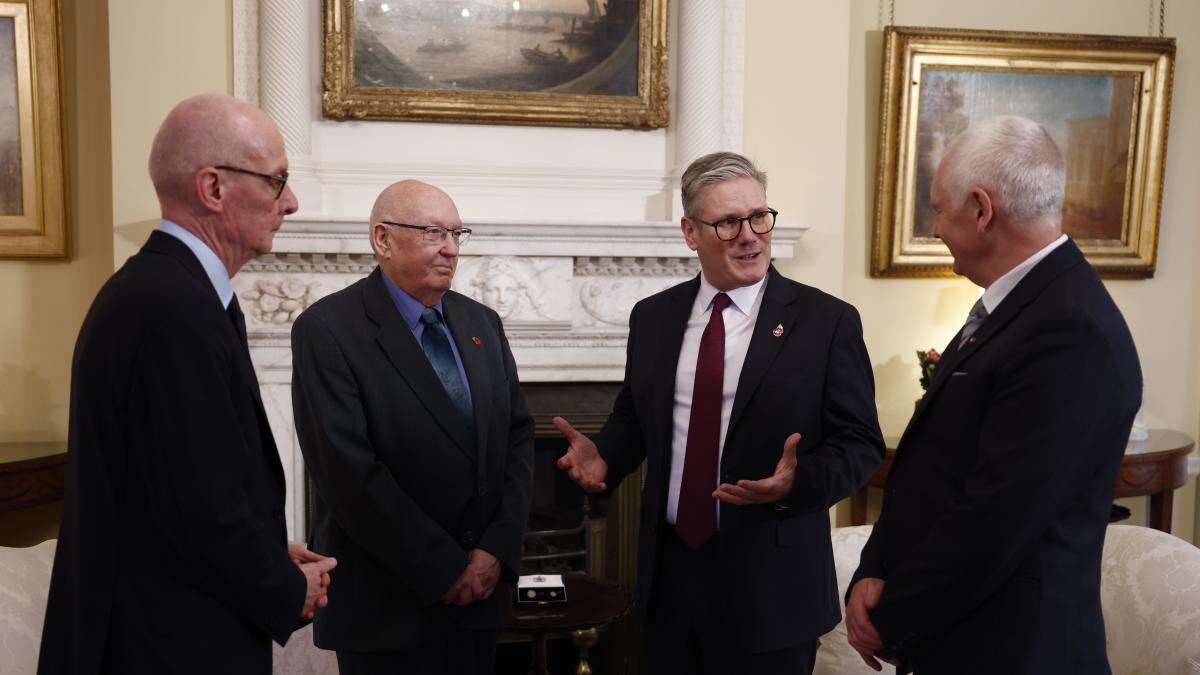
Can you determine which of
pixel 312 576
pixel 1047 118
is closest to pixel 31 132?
pixel 312 576

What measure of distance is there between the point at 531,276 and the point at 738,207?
1.88 metres

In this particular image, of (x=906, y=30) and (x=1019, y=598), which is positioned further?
(x=906, y=30)

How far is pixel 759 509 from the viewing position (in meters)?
2.34

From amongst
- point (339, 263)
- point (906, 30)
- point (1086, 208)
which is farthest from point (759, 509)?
point (1086, 208)

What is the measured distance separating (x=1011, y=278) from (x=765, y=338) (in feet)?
2.10

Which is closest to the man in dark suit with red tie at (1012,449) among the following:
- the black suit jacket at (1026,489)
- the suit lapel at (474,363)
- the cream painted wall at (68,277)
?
the black suit jacket at (1026,489)

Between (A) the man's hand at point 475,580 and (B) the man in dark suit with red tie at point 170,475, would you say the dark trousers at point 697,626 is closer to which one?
(A) the man's hand at point 475,580

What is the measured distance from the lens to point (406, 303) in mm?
2678

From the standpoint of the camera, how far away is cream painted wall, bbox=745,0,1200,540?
4469 millimetres

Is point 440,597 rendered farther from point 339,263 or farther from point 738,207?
point 339,263

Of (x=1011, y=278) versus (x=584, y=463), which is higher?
(x=1011, y=278)

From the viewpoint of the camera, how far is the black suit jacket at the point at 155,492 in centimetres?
163

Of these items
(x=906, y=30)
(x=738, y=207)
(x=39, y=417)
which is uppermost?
(x=906, y=30)

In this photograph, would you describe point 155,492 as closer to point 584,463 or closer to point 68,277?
point 584,463
